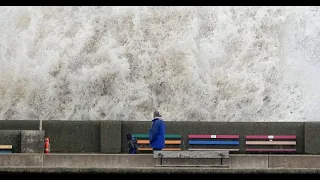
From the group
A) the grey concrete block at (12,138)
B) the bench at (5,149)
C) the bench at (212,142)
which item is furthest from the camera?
the bench at (212,142)

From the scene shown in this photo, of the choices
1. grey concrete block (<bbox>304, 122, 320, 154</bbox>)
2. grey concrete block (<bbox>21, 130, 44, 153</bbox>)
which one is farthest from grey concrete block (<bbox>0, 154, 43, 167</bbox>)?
grey concrete block (<bbox>304, 122, 320, 154</bbox>)

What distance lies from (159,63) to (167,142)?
223 inches

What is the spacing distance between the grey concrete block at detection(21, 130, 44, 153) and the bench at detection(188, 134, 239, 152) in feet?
14.4

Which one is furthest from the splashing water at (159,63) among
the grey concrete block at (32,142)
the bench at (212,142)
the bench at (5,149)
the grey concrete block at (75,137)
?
the grey concrete block at (32,142)

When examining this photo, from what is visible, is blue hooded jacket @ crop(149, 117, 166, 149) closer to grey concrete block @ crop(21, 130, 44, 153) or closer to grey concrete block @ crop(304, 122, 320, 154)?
grey concrete block @ crop(21, 130, 44, 153)

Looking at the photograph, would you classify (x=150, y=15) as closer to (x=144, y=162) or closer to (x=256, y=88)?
(x=256, y=88)

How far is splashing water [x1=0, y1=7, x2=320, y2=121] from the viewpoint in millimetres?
34281

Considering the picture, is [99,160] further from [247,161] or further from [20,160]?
[247,161]

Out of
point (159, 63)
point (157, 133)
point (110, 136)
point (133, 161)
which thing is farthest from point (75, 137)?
point (133, 161)

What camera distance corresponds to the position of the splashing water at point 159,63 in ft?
112

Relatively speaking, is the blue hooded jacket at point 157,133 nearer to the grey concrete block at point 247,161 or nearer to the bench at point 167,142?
the grey concrete block at point 247,161

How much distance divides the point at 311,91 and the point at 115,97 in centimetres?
562

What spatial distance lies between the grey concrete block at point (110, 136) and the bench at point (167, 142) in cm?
42
